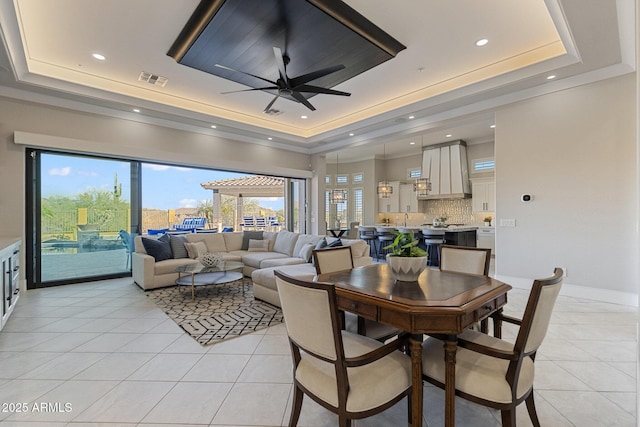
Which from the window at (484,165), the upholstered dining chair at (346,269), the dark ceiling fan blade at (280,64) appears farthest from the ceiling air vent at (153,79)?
the window at (484,165)

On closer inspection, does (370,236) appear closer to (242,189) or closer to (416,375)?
(242,189)

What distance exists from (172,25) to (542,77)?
15.9 ft

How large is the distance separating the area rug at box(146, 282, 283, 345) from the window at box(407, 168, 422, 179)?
286 inches

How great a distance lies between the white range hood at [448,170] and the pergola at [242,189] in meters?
4.60

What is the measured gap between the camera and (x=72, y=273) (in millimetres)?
5109

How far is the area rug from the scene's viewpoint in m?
3.04

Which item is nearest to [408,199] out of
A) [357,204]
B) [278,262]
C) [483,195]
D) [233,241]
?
[357,204]

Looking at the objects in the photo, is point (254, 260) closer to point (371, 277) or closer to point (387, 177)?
point (371, 277)

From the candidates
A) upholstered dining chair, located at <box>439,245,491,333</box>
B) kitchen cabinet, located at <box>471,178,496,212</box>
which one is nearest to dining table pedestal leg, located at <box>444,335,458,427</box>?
upholstered dining chair, located at <box>439,245,491,333</box>

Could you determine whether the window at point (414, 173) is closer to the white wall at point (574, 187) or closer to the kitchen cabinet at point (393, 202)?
the kitchen cabinet at point (393, 202)

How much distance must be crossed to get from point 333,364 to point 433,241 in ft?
19.2

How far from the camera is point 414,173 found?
32.8 ft

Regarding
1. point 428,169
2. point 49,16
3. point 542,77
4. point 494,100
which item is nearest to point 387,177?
point 428,169

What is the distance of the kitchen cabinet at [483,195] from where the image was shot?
323 inches
